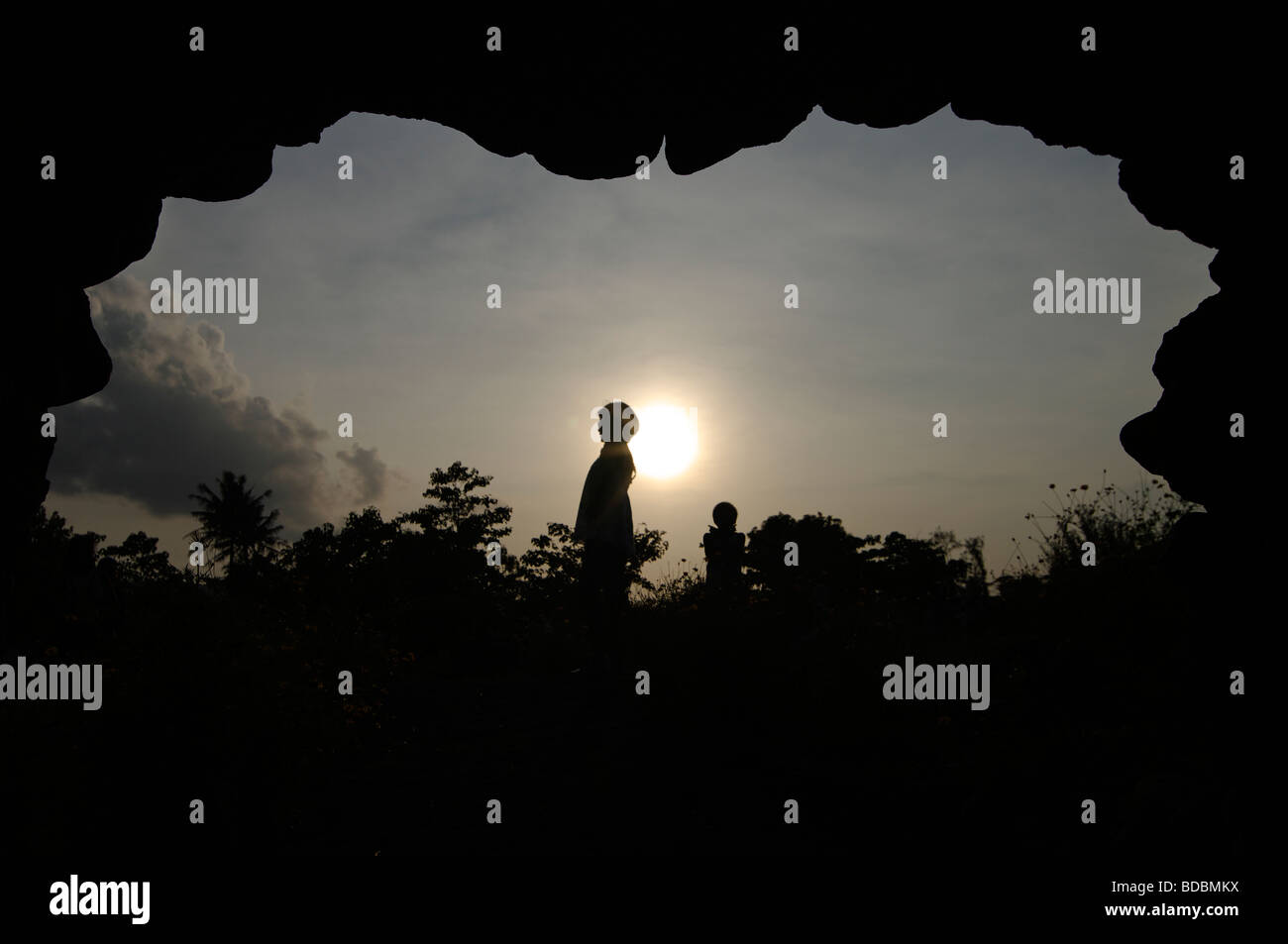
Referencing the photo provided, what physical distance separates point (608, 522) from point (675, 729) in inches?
98.6

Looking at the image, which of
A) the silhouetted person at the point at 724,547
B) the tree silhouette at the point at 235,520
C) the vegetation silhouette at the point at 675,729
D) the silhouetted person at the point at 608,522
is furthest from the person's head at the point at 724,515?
the tree silhouette at the point at 235,520

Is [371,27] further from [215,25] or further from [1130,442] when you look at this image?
[1130,442]

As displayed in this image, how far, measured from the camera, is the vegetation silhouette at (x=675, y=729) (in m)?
3.73

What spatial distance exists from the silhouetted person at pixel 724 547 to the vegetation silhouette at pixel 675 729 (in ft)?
2.15

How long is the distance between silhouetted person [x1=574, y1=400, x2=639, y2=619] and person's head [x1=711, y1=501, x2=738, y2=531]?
8.29 feet

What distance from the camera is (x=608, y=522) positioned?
8008mm

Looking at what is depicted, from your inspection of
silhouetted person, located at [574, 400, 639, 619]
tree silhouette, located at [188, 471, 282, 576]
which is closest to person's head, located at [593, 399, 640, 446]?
silhouetted person, located at [574, 400, 639, 619]

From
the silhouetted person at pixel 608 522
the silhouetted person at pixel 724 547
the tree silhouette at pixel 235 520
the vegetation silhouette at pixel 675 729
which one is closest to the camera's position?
the vegetation silhouette at pixel 675 729

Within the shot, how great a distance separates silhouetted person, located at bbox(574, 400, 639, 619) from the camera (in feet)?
26.3

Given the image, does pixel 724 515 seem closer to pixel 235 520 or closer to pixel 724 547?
pixel 724 547

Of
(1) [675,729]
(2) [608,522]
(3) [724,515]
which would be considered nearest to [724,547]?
(3) [724,515]

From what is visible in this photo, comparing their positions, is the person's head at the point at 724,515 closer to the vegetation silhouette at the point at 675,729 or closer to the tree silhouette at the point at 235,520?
the vegetation silhouette at the point at 675,729

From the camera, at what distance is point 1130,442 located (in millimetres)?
3264

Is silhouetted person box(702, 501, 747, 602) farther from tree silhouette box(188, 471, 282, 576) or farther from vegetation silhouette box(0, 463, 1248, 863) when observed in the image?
tree silhouette box(188, 471, 282, 576)
